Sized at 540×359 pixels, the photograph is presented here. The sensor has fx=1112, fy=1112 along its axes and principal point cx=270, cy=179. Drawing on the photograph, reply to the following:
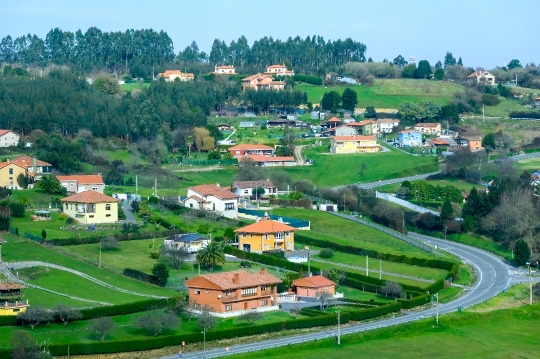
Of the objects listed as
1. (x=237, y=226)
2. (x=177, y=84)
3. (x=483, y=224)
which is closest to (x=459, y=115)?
(x=177, y=84)

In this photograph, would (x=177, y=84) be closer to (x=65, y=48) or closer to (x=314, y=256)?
(x=65, y=48)

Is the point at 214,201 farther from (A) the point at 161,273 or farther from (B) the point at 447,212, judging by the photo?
(A) the point at 161,273

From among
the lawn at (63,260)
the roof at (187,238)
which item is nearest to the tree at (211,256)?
the lawn at (63,260)

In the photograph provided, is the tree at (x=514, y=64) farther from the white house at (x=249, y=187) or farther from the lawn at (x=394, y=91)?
the white house at (x=249, y=187)

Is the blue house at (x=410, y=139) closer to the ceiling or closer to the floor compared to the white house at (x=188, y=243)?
closer to the ceiling

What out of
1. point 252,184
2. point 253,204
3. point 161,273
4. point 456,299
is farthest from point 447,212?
point 161,273

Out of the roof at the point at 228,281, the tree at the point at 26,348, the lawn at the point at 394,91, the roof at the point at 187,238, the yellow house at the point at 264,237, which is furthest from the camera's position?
the lawn at the point at 394,91

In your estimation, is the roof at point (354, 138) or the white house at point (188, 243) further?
the roof at point (354, 138)

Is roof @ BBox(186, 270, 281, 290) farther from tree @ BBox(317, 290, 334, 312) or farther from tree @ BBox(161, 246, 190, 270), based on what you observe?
tree @ BBox(161, 246, 190, 270)
